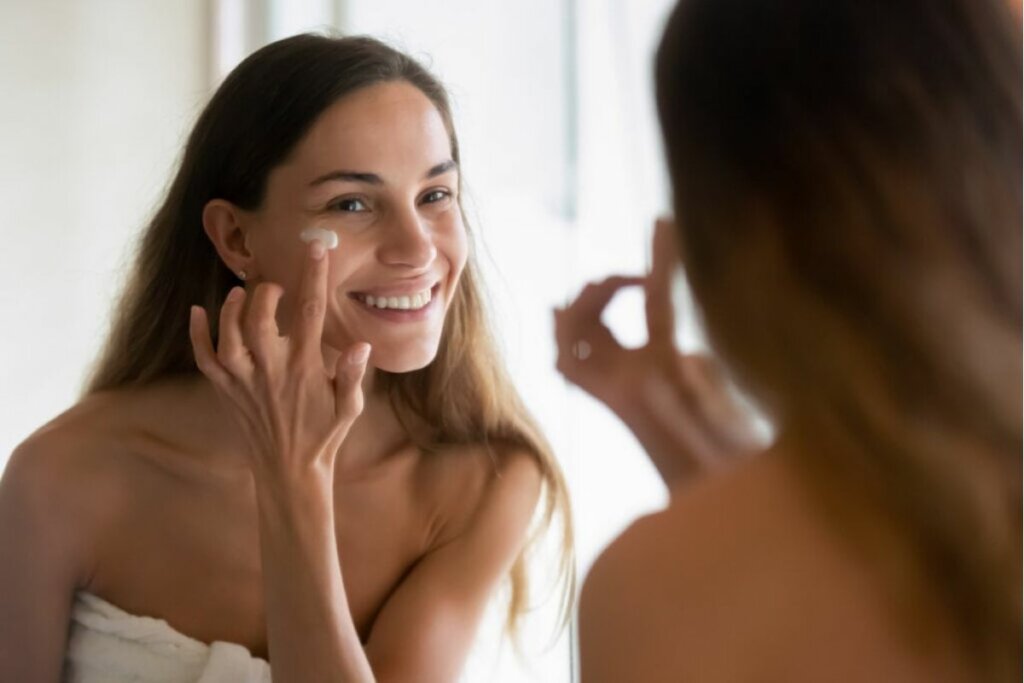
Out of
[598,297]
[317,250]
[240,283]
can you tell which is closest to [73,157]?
[240,283]

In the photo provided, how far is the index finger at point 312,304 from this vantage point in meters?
0.90

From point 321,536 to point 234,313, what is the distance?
186 millimetres

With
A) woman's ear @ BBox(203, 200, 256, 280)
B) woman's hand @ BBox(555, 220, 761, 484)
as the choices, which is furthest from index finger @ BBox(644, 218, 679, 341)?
woman's ear @ BBox(203, 200, 256, 280)

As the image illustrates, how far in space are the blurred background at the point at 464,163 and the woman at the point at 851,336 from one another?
0.70 m

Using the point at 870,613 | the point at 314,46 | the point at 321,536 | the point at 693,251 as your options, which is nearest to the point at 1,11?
the point at 314,46

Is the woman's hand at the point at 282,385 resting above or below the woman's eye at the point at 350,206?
below

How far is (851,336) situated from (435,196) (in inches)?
25.2

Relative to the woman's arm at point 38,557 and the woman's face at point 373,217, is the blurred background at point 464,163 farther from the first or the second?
the woman's arm at point 38,557

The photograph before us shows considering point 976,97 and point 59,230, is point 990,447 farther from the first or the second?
point 59,230

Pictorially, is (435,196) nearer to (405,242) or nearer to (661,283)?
(405,242)

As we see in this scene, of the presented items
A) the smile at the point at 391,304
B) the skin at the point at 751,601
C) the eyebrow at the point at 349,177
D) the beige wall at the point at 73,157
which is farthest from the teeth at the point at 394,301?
the beige wall at the point at 73,157

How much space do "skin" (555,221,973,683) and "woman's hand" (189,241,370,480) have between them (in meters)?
0.39

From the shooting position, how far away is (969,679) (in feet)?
1.60

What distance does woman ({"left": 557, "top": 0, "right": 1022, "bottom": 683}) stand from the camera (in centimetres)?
48
